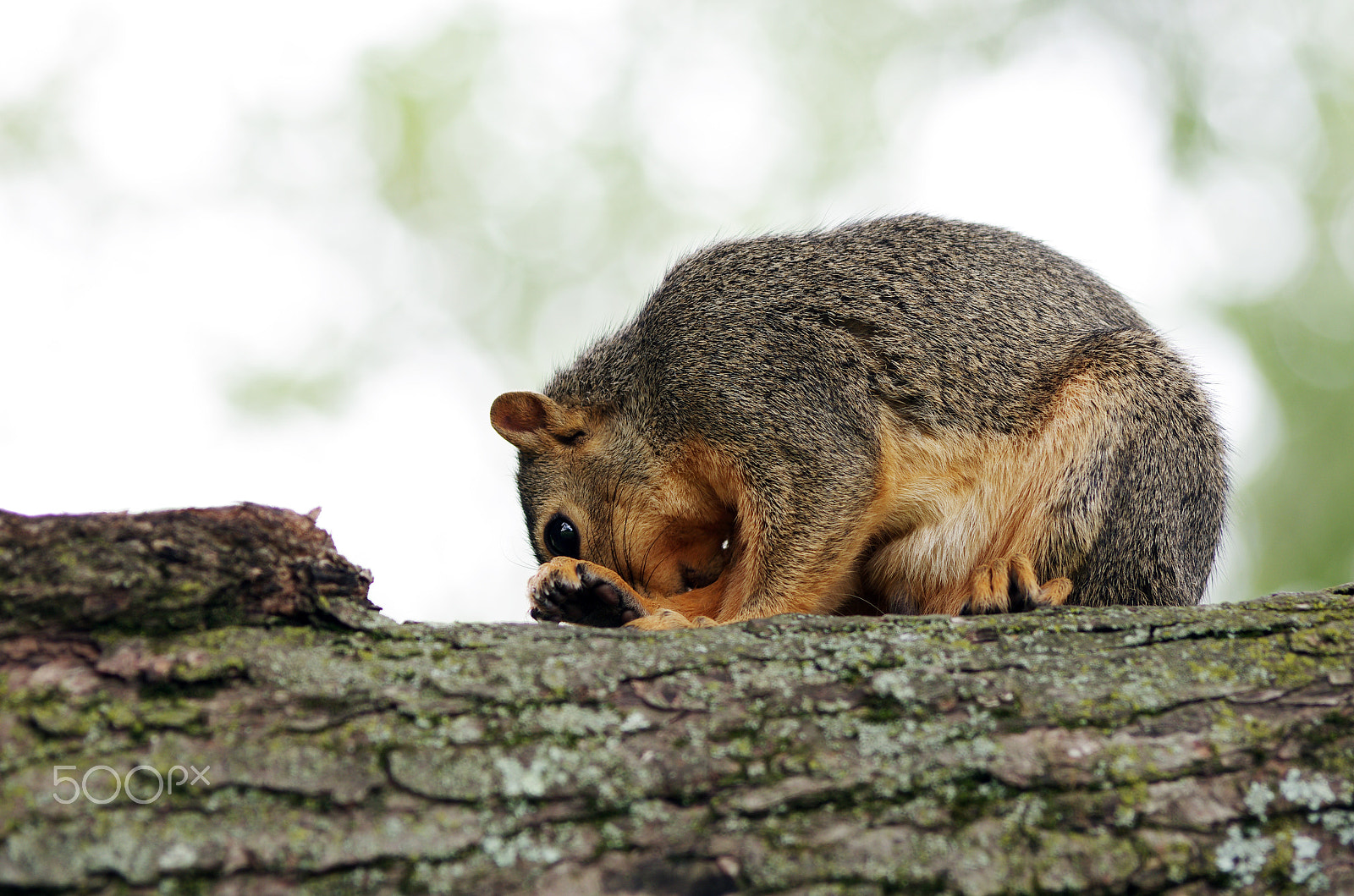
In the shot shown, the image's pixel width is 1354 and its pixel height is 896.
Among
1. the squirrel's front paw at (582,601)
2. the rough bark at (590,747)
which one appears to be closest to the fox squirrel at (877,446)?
the squirrel's front paw at (582,601)

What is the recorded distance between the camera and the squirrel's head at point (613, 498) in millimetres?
5043

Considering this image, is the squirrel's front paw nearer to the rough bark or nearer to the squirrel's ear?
the squirrel's ear

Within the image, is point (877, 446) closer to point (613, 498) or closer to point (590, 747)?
point (613, 498)

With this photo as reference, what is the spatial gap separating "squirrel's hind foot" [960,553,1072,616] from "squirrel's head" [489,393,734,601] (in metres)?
1.45

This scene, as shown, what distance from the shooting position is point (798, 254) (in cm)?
518

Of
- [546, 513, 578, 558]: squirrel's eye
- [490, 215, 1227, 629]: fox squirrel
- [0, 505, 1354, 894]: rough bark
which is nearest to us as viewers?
[0, 505, 1354, 894]: rough bark

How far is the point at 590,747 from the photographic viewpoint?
224 cm

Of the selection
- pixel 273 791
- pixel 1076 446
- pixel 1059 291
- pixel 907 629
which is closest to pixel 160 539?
pixel 273 791

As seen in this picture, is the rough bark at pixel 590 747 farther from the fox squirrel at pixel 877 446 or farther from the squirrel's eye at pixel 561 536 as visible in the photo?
the squirrel's eye at pixel 561 536

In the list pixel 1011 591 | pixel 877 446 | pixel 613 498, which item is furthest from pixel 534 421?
pixel 1011 591

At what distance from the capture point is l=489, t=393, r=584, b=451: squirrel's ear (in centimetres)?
532

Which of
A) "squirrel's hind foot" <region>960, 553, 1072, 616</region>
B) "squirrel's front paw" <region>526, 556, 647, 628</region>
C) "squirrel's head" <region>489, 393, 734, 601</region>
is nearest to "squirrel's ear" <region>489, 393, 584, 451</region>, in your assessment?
"squirrel's head" <region>489, 393, 734, 601</region>

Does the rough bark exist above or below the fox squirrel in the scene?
below

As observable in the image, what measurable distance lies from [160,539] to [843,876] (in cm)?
176
